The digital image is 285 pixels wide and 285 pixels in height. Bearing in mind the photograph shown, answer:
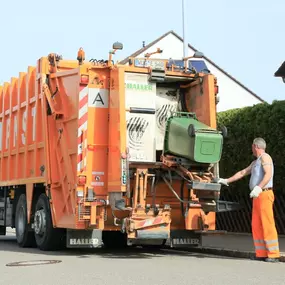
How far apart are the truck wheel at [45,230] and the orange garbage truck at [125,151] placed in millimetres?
18

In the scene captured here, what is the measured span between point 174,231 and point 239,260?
133 cm

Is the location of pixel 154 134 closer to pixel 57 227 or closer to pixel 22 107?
pixel 57 227

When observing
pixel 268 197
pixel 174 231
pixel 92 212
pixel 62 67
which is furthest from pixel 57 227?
pixel 268 197

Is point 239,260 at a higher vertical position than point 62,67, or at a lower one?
lower

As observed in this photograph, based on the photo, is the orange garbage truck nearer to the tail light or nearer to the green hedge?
the tail light

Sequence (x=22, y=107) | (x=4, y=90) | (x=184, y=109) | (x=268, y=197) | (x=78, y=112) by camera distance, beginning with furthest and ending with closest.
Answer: (x=4, y=90) < (x=22, y=107) < (x=184, y=109) < (x=78, y=112) < (x=268, y=197)

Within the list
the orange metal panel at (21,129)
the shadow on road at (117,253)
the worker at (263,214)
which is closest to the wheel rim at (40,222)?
the shadow on road at (117,253)

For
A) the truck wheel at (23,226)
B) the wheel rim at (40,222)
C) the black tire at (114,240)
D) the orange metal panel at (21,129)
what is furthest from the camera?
the black tire at (114,240)

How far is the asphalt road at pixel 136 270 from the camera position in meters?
7.93

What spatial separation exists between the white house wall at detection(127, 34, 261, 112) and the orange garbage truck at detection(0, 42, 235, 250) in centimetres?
3065

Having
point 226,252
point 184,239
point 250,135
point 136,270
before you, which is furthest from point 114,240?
point 136,270

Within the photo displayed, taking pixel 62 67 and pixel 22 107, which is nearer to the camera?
pixel 62 67

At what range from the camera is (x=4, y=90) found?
48.2 ft

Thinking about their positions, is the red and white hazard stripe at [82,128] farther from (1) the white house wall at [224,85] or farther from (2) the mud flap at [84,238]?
(1) the white house wall at [224,85]
